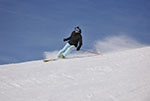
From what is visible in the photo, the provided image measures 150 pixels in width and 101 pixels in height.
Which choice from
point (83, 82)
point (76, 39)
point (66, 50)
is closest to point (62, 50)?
point (66, 50)

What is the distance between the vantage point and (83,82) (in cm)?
496

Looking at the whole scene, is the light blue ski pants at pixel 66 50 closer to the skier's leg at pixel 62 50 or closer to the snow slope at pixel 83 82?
the skier's leg at pixel 62 50

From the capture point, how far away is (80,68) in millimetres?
6184

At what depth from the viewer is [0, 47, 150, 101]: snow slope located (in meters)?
4.17

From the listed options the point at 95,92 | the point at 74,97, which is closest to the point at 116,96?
the point at 95,92

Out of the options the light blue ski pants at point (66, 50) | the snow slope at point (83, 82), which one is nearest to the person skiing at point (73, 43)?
the light blue ski pants at point (66, 50)

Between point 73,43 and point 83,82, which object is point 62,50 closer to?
point 73,43

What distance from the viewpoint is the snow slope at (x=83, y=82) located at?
4.17 m

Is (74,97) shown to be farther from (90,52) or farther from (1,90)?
(90,52)

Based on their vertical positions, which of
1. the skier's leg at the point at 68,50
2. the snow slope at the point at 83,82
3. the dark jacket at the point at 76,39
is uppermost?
the dark jacket at the point at 76,39

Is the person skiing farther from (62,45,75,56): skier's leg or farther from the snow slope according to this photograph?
the snow slope

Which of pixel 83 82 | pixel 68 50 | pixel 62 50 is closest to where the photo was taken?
pixel 83 82

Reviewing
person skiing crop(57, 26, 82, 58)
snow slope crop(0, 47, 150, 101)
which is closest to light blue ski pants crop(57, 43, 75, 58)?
person skiing crop(57, 26, 82, 58)

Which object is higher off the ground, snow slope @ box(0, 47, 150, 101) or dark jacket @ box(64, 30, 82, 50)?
dark jacket @ box(64, 30, 82, 50)
